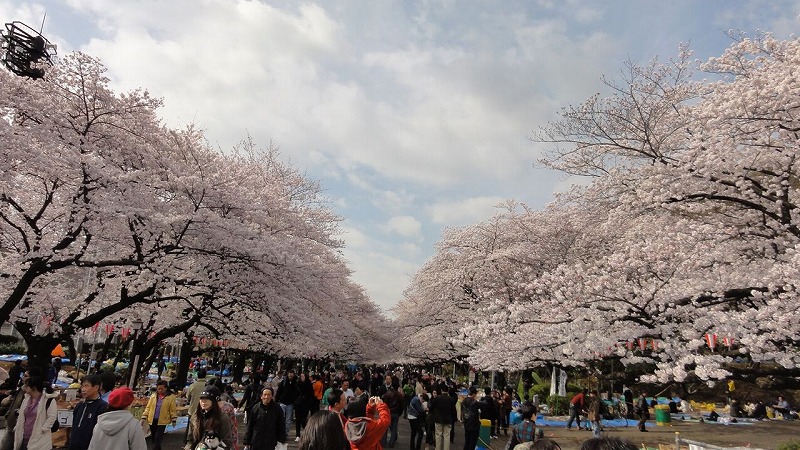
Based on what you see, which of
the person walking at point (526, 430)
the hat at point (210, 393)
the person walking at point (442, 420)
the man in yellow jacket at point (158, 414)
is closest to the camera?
the hat at point (210, 393)

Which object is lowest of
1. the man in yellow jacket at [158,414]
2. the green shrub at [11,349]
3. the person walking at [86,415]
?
the green shrub at [11,349]

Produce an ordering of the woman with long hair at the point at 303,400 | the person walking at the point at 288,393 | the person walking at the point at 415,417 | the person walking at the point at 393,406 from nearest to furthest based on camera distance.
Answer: the person walking at the point at 415,417
the person walking at the point at 393,406
the person walking at the point at 288,393
the woman with long hair at the point at 303,400

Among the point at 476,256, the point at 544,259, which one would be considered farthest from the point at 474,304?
the point at 544,259

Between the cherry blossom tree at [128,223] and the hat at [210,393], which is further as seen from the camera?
the cherry blossom tree at [128,223]

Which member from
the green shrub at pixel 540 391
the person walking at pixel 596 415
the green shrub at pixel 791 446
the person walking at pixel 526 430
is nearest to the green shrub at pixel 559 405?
the green shrub at pixel 540 391

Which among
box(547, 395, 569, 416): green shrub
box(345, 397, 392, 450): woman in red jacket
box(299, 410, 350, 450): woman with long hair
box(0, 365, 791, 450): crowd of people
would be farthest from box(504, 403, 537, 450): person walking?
box(547, 395, 569, 416): green shrub

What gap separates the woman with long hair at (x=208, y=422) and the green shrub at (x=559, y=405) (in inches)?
857

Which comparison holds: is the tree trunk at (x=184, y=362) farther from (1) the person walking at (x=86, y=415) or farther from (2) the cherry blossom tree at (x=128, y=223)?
(1) the person walking at (x=86, y=415)

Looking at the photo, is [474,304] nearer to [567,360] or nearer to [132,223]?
[567,360]

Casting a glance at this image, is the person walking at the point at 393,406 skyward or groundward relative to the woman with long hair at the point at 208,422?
groundward

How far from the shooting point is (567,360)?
13.0 meters

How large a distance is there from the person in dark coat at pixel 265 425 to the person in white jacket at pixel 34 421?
7.99 feet

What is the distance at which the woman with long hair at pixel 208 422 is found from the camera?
17.2 ft

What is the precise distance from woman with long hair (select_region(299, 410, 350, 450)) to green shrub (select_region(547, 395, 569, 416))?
23.2 meters
